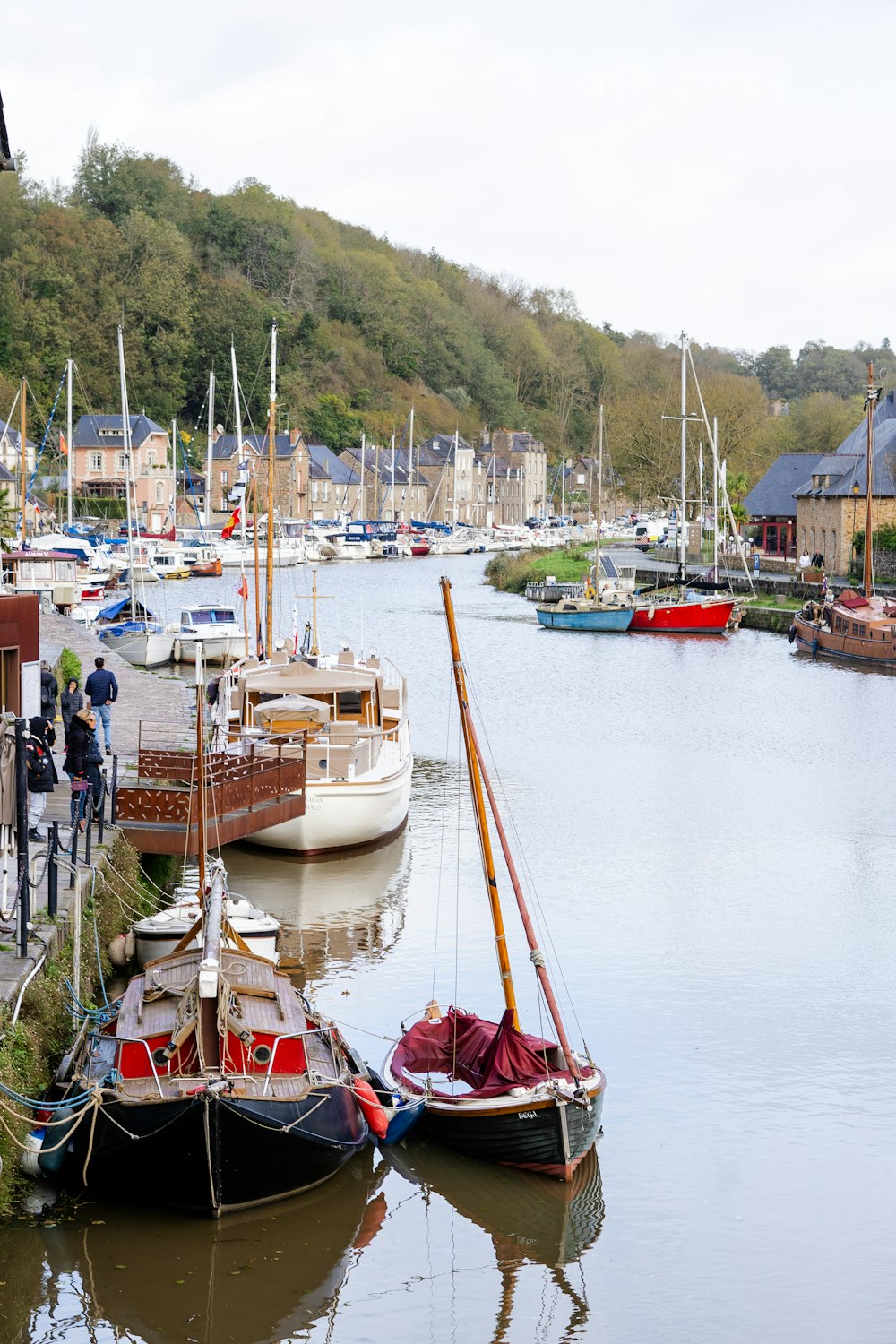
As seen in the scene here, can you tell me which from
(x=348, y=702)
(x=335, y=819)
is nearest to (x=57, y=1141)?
(x=335, y=819)

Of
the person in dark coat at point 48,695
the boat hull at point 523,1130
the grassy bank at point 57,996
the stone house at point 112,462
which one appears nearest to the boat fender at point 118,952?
the grassy bank at point 57,996

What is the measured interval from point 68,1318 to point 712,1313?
16.8 ft

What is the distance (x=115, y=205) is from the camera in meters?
153

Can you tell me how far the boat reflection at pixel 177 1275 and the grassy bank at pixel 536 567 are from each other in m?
75.2

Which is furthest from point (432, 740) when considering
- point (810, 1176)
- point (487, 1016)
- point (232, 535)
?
point (232, 535)

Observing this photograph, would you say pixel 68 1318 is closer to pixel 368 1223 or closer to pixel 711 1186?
pixel 368 1223

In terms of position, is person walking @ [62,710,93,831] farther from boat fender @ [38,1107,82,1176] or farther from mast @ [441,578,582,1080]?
boat fender @ [38,1107,82,1176]

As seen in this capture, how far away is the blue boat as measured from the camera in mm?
70438

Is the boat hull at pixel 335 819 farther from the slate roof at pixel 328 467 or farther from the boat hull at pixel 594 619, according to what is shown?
the slate roof at pixel 328 467

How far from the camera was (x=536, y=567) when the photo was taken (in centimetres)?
9700

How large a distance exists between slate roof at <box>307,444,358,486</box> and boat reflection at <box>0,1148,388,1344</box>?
5212 inches

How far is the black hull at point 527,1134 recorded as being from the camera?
1412 cm

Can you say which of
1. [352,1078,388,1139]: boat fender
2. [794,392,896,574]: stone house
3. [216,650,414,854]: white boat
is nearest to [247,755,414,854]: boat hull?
[216,650,414,854]: white boat

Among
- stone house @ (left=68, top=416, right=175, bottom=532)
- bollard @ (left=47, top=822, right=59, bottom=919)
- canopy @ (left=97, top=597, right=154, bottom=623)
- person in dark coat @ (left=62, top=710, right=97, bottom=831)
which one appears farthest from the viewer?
stone house @ (left=68, top=416, right=175, bottom=532)
